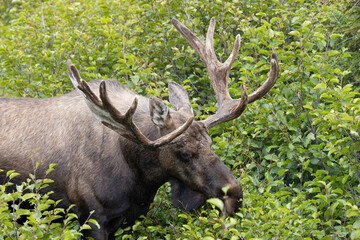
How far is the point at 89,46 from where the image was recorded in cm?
861

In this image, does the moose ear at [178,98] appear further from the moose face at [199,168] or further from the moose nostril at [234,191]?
the moose nostril at [234,191]

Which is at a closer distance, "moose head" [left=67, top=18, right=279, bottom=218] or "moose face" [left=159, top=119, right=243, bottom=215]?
"moose head" [left=67, top=18, right=279, bottom=218]

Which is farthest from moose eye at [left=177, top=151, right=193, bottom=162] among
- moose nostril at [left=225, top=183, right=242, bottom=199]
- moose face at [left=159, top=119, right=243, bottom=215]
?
moose nostril at [left=225, top=183, right=242, bottom=199]

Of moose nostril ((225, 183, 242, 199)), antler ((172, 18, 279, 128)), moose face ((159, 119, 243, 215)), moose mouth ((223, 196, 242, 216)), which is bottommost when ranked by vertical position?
moose mouth ((223, 196, 242, 216))

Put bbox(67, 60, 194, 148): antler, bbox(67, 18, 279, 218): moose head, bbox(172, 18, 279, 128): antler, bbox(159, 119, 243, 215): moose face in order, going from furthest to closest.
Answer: bbox(172, 18, 279, 128): antler < bbox(159, 119, 243, 215): moose face < bbox(67, 18, 279, 218): moose head < bbox(67, 60, 194, 148): antler

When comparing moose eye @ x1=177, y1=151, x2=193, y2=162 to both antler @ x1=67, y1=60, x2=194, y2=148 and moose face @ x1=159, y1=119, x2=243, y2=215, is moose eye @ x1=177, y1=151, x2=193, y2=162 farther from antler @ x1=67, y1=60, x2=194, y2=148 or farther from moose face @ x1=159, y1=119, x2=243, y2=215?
antler @ x1=67, y1=60, x2=194, y2=148

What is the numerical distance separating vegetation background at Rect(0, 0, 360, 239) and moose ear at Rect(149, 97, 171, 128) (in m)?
0.89

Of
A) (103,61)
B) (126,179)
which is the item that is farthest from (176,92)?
(103,61)

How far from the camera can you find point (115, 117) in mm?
5172

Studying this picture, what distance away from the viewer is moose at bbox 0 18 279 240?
17.3 feet

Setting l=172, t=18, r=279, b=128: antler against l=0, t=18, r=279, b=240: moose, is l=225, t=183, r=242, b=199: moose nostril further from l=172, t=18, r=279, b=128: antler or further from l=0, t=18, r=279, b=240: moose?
l=172, t=18, r=279, b=128: antler

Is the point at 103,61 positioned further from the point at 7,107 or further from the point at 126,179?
the point at 126,179

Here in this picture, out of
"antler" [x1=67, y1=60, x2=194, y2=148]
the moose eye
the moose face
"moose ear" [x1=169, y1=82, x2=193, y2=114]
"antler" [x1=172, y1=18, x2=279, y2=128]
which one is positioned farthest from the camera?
"moose ear" [x1=169, y1=82, x2=193, y2=114]

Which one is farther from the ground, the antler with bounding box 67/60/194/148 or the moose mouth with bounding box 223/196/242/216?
the antler with bounding box 67/60/194/148
